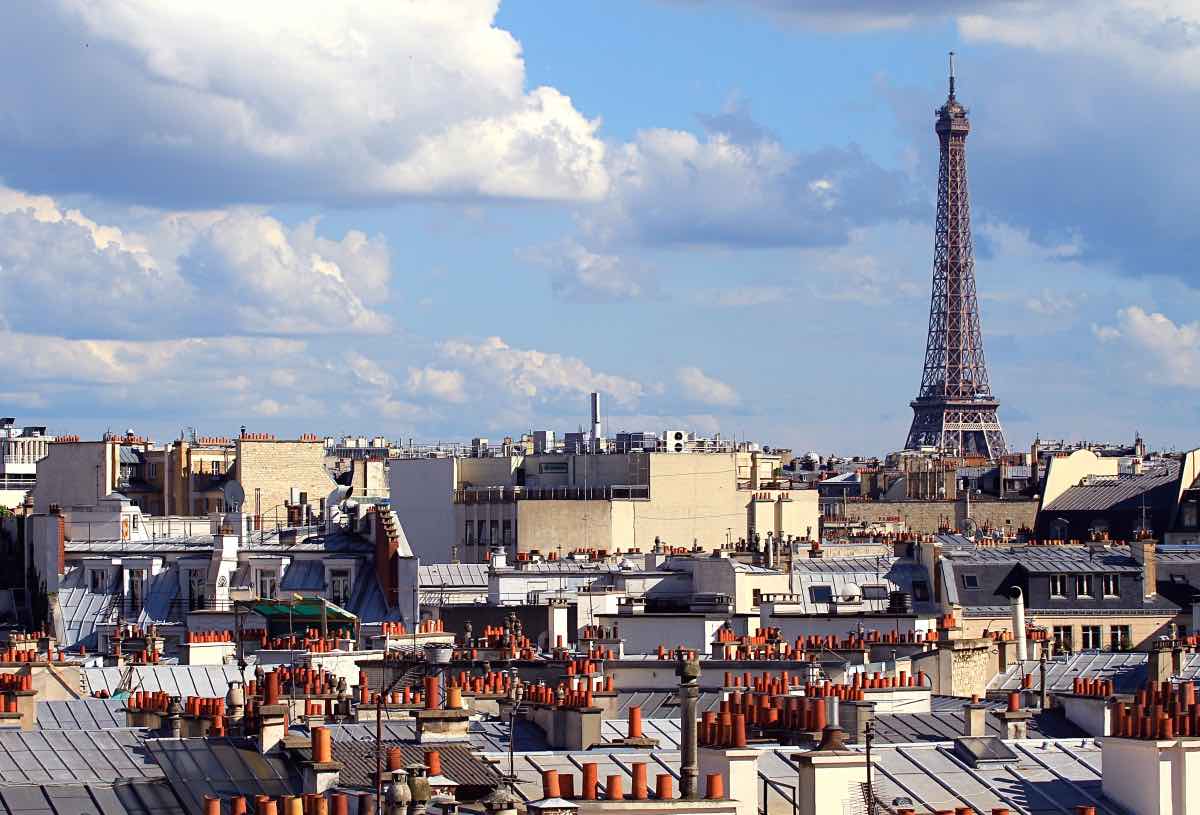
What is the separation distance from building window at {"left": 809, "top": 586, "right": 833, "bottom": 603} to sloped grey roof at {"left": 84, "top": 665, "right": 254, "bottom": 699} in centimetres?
2423

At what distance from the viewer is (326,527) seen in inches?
3056

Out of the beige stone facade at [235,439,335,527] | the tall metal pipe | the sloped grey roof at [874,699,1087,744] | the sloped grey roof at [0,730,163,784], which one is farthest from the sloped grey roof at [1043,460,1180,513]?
the tall metal pipe

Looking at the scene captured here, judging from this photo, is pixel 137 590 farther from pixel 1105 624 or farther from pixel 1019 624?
pixel 1105 624

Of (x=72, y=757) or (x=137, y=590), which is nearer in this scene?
(x=72, y=757)

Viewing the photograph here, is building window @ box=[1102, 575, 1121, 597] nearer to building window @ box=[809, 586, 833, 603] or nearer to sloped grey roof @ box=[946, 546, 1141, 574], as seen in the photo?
sloped grey roof @ box=[946, 546, 1141, 574]

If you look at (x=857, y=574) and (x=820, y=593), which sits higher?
(x=857, y=574)

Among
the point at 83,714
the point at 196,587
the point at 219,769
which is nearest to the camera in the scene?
the point at 219,769

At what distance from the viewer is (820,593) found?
7194cm

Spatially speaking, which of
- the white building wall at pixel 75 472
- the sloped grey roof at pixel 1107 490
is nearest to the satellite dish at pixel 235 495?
the white building wall at pixel 75 472

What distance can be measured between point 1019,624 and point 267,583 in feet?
58.6

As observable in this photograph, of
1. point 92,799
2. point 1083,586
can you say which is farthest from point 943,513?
point 92,799

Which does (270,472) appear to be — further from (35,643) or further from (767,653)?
(767,653)

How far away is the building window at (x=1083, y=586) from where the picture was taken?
73.9 m

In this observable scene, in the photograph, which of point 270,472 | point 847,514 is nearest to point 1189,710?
point 270,472
